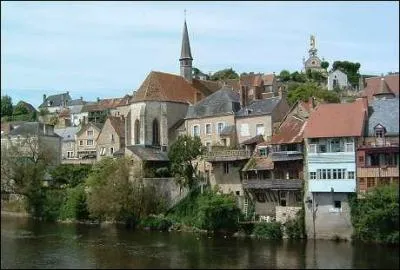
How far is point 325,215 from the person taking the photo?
176 ft

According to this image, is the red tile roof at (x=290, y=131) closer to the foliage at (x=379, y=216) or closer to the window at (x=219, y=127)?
the foliage at (x=379, y=216)

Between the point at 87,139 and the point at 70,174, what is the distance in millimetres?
26053

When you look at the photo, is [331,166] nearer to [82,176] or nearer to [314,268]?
[314,268]

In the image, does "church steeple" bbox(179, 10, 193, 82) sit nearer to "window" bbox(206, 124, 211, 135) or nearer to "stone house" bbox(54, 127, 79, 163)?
"window" bbox(206, 124, 211, 135)

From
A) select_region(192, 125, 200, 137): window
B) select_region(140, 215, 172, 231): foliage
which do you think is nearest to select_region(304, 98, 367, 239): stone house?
select_region(140, 215, 172, 231): foliage

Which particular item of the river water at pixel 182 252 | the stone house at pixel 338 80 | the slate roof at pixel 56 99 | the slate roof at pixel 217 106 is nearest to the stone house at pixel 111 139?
the slate roof at pixel 217 106

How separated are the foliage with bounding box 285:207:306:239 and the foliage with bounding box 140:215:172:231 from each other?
47.9 ft

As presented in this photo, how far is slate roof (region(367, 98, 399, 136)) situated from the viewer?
5191 centimetres

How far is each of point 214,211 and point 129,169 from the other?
14.5m

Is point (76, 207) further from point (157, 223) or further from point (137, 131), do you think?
point (137, 131)

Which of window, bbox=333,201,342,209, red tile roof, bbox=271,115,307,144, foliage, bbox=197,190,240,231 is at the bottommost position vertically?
foliage, bbox=197,190,240,231

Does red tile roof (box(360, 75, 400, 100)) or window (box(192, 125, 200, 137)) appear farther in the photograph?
window (box(192, 125, 200, 137))

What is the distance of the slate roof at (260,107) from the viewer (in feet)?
227

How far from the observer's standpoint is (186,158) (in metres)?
67.1
